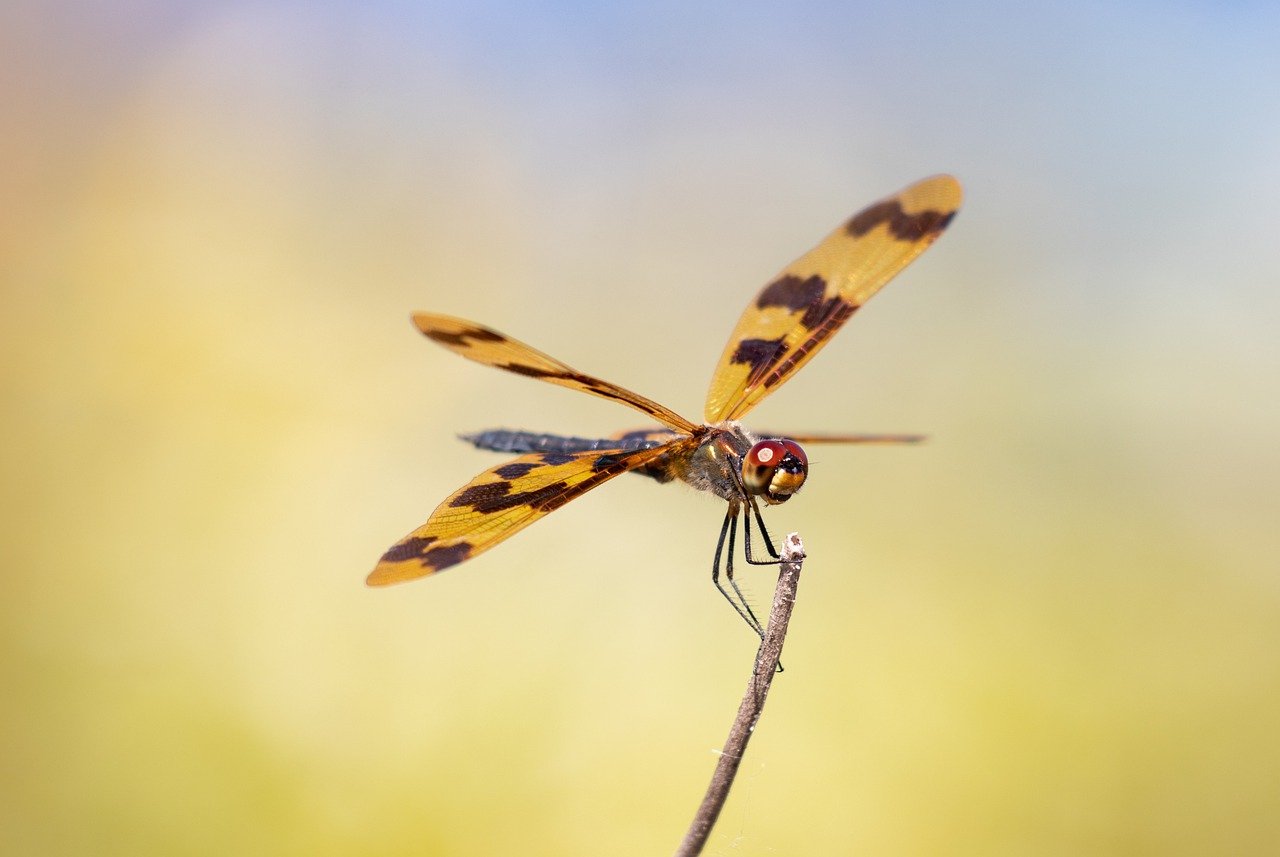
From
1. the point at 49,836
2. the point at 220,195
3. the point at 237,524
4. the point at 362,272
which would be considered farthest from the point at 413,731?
the point at 220,195

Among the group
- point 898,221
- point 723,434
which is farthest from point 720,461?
point 898,221

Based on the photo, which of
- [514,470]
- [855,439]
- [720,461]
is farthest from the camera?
[855,439]

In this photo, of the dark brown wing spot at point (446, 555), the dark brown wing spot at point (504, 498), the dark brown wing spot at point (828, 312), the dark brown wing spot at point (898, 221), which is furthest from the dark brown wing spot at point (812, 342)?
the dark brown wing spot at point (446, 555)

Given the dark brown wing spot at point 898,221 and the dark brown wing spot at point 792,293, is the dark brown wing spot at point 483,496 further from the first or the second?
the dark brown wing spot at point 898,221

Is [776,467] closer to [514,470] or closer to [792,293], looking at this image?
[514,470]

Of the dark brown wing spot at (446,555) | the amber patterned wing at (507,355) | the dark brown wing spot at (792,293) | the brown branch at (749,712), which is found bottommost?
the brown branch at (749,712)

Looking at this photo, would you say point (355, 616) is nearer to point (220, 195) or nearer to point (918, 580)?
point (918, 580)

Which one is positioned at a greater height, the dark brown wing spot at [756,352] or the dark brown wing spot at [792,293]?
the dark brown wing spot at [792,293]
